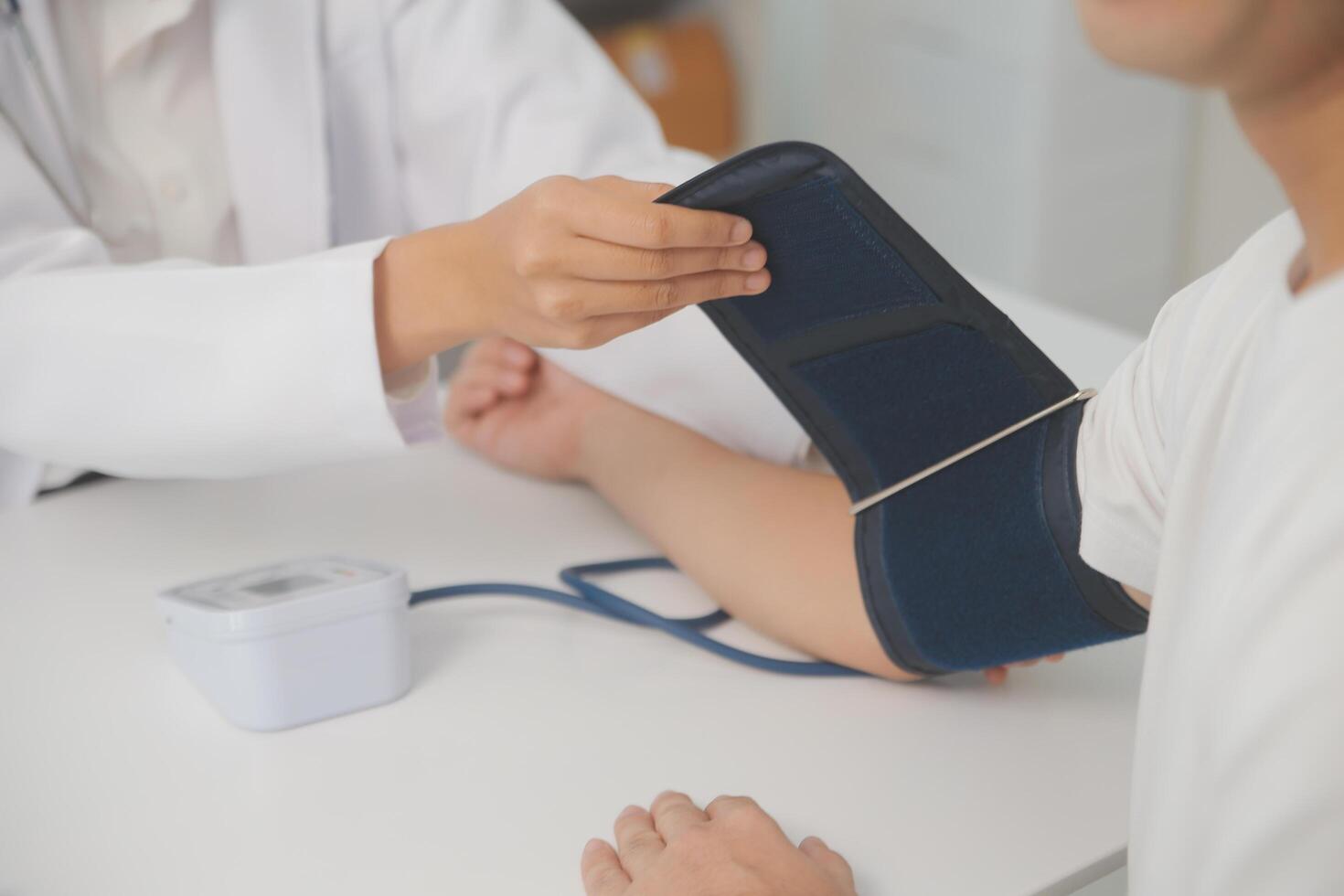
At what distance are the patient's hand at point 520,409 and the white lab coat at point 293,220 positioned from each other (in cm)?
13

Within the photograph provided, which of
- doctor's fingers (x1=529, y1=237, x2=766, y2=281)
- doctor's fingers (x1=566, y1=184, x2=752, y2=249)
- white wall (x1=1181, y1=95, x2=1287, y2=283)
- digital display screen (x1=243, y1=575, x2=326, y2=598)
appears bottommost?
white wall (x1=1181, y1=95, x2=1287, y2=283)

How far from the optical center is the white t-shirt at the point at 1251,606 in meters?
0.43

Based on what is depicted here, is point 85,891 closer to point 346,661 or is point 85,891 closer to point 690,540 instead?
point 346,661

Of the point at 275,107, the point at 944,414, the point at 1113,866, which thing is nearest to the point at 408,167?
the point at 275,107

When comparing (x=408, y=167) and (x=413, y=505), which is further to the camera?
(x=408, y=167)

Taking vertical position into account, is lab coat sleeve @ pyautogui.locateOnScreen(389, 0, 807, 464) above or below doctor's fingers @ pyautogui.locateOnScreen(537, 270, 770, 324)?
above

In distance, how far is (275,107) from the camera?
3.43 feet

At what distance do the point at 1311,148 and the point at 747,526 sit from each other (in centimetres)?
44

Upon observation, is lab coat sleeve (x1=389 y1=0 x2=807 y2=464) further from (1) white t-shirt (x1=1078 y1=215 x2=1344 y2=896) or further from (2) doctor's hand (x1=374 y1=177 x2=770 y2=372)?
(1) white t-shirt (x1=1078 y1=215 x2=1344 y2=896)

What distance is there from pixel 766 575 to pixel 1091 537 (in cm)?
20

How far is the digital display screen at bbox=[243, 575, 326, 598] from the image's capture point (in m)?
0.72

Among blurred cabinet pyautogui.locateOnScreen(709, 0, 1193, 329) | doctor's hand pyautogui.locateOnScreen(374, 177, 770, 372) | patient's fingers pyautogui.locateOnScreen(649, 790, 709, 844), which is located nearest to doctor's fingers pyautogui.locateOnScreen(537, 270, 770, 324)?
doctor's hand pyautogui.locateOnScreen(374, 177, 770, 372)

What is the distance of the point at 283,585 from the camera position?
2.41ft

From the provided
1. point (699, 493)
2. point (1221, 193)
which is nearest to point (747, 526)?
point (699, 493)
